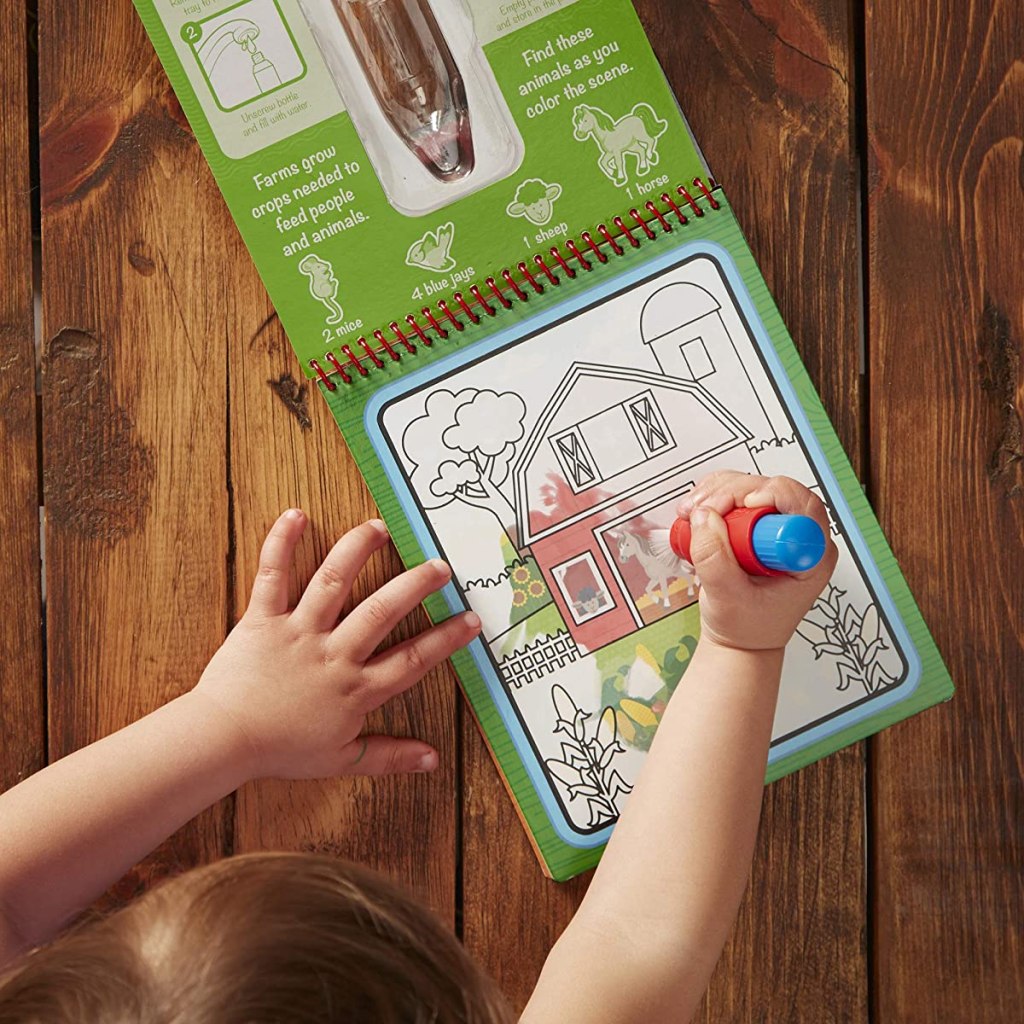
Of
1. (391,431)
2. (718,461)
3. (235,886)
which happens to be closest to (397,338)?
(391,431)

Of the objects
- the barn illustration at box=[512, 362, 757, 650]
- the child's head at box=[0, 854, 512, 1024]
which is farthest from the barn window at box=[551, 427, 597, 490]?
the child's head at box=[0, 854, 512, 1024]

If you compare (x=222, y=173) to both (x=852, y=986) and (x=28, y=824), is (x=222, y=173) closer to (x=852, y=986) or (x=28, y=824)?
(x=28, y=824)

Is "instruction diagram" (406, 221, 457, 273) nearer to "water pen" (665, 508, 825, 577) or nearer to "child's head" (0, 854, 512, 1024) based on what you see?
"water pen" (665, 508, 825, 577)

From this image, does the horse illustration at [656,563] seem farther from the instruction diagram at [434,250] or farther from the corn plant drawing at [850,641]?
the instruction diagram at [434,250]

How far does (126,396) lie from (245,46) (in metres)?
0.20

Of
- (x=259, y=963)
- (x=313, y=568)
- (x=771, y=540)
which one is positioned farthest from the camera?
(x=313, y=568)

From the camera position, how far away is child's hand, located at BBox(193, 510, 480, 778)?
0.52 metres

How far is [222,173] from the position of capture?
529 millimetres

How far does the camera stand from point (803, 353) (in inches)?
21.7


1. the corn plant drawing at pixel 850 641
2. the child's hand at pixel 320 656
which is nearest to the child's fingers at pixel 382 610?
the child's hand at pixel 320 656

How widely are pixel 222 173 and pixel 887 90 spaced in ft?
1.21

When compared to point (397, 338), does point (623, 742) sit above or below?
below

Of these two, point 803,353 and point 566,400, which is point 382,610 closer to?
point 566,400

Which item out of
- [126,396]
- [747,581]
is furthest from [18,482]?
[747,581]
